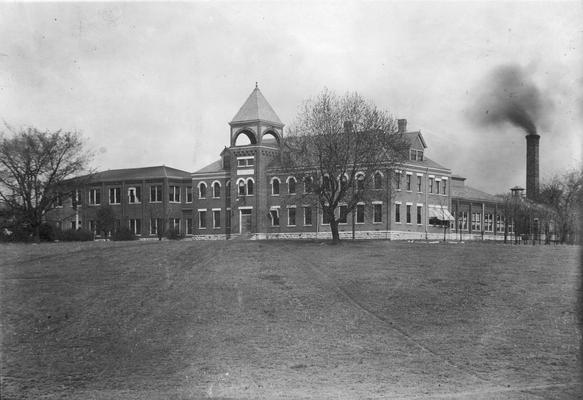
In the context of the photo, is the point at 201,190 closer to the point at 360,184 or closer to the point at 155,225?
the point at 155,225

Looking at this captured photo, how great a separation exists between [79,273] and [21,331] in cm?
1140

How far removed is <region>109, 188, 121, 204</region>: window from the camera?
83.0 m

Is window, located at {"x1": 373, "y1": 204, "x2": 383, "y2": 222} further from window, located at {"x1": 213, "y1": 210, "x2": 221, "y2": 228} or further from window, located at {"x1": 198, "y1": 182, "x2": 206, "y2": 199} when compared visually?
window, located at {"x1": 198, "y1": 182, "x2": 206, "y2": 199}

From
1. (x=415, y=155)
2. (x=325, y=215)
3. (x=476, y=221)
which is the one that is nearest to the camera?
(x=325, y=215)

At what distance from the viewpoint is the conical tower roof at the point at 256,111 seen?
222 ft

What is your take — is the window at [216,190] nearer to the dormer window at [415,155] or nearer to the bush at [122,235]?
the bush at [122,235]

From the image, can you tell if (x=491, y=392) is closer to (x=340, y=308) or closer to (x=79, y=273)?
(x=340, y=308)

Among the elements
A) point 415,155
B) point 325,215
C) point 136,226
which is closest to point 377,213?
point 325,215

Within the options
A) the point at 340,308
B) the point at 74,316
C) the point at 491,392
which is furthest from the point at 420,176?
the point at 491,392

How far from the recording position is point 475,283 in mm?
28609

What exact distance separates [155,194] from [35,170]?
2842 cm

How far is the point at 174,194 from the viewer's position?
Answer: 265 feet

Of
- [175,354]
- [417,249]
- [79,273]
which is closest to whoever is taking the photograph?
[175,354]

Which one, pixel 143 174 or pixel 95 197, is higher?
pixel 143 174
